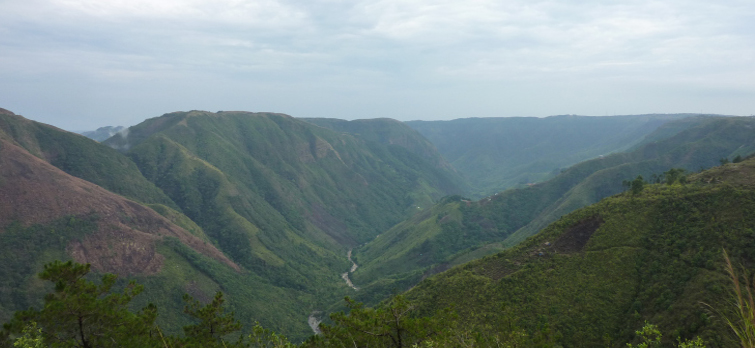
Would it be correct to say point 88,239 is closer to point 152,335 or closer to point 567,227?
point 152,335

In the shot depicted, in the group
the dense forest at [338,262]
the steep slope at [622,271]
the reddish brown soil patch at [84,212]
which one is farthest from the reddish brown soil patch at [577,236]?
the reddish brown soil patch at [84,212]

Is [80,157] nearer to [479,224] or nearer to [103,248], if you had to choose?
[103,248]

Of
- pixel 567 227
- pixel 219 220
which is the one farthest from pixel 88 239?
pixel 567 227

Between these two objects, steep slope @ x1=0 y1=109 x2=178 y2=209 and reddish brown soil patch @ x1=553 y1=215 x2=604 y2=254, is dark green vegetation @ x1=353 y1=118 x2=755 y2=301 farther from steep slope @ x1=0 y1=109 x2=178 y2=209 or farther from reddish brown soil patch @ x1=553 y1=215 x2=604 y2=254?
steep slope @ x1=0 y1=109 x2=178 y2=209

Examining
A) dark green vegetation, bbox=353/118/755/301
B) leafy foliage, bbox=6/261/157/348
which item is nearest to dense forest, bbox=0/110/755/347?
leafy foliage, bbox=6/261/157/348

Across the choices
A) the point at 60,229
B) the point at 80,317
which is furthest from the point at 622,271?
the point at 60,229

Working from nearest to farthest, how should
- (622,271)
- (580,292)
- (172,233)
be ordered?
1. (580,292)
2. (622,271)
3. (172,233)
